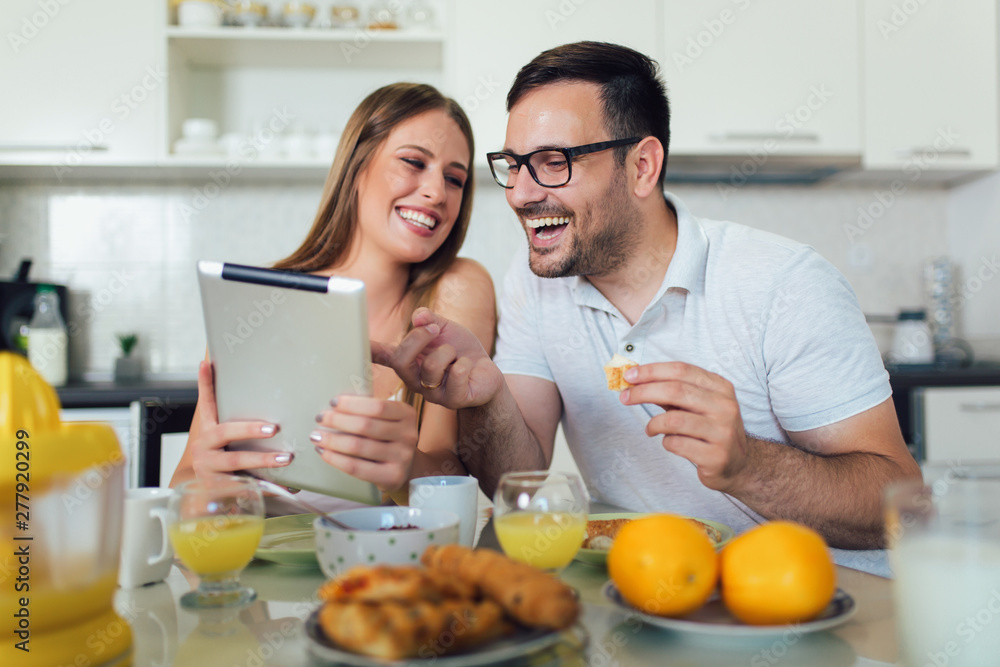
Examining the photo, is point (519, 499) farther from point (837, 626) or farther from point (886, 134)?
point (886, 134)

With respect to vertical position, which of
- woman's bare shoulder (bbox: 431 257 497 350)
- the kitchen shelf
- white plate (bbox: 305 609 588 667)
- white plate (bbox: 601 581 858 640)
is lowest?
white plate (bbox: 601 581 858 640)

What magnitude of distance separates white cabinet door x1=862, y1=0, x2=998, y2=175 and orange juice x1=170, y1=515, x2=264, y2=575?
2656 millimetres

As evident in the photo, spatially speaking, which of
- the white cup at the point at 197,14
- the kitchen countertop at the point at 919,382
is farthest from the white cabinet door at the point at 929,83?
the white cup at the point at 197,14

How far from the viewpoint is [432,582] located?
545 mm

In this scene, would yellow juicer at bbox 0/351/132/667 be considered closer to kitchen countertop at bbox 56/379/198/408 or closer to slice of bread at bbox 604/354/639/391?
slice of bread at bbox 604/354/639/391

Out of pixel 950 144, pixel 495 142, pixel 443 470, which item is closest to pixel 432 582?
pixel 443 470

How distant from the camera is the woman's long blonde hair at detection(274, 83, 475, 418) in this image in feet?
Answer: 5.63

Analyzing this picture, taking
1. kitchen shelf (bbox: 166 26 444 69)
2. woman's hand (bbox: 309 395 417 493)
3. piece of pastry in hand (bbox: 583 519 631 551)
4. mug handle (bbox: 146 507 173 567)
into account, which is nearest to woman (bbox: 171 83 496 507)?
woman's hand (bbox: 309 395 417 493)

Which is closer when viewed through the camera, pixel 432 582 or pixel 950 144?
pixel 432 582

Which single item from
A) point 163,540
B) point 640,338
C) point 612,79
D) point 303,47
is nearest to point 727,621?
point 163,540

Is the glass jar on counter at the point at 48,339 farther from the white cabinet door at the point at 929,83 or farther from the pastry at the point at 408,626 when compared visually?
the white cabinet door at the point at 929,83

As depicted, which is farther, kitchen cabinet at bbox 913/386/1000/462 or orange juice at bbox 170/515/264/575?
kitchen cabinet at bbox 913/386/1000/462

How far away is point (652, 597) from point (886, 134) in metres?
2.62

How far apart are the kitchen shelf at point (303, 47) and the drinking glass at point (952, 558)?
2.44 meters
